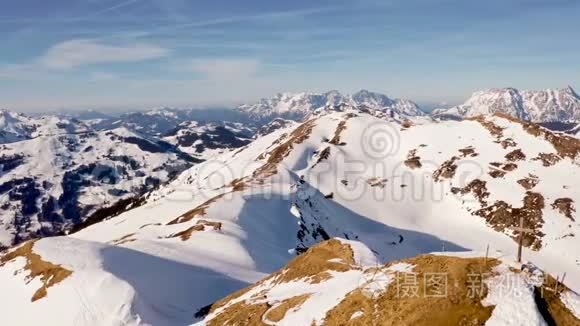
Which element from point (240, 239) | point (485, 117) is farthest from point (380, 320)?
point (485, 117)

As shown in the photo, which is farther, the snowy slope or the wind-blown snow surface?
the wind-blown snow surface

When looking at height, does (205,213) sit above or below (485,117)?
below

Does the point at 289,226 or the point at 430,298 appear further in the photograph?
the point at 289,226

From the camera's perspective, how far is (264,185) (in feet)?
432

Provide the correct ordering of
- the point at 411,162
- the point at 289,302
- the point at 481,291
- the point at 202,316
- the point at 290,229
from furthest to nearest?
1. the point at 411,162
2. the point at 290,229
3. the point at 202,316
4. the point at 289,302
5. the point at 481,291

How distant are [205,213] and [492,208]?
314 feet

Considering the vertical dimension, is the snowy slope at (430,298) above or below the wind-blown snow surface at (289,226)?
above

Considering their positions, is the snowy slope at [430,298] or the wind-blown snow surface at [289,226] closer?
the snowy slope at [430,298]

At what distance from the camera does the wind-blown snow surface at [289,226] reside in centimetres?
5103

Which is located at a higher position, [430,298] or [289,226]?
[430,298]

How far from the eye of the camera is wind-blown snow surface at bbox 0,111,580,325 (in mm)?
51031

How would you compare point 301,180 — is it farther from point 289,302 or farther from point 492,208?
point 289,302

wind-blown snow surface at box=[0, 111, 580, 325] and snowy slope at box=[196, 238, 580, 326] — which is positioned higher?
snowy slope at box=[196, 238, 580, 326]

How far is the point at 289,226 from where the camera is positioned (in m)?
106
